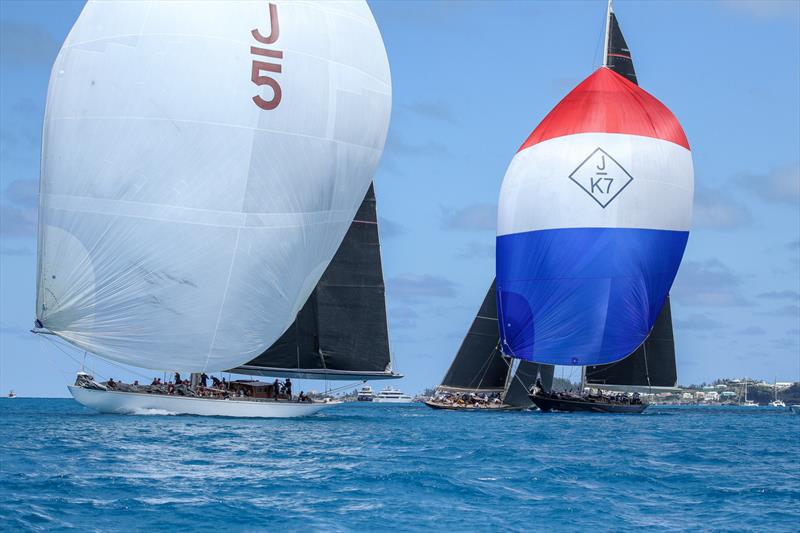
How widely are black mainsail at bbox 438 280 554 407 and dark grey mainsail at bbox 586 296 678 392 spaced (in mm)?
3198

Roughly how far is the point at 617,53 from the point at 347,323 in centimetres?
2888

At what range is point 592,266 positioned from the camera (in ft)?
162

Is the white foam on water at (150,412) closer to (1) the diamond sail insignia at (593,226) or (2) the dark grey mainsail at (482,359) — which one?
(1) the diamond sail insignia at (593,226)

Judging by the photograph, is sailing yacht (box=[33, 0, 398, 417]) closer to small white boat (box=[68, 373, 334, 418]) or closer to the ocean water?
small white boat (box=[68, 373, 334, 418])

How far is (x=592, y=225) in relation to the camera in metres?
49.5

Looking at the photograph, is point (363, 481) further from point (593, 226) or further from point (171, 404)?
point (593, 226)

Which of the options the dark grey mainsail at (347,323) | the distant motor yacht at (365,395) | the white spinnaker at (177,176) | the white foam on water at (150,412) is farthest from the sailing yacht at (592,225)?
the distant motor yacht at (365,395)

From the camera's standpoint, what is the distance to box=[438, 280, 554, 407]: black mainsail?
59.8m

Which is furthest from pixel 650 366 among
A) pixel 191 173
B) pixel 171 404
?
pixel 191 173

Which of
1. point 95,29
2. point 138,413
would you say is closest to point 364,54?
point 95,29

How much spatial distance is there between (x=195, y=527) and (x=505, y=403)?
150 ft

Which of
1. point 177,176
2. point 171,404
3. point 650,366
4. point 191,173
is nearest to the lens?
point 177,176

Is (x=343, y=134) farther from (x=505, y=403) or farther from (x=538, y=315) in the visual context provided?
(x=505, y=403)

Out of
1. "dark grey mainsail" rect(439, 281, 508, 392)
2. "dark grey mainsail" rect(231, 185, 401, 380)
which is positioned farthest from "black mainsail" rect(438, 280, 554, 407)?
"dark grey mainsail" rect(231, 185, 401, 380)
